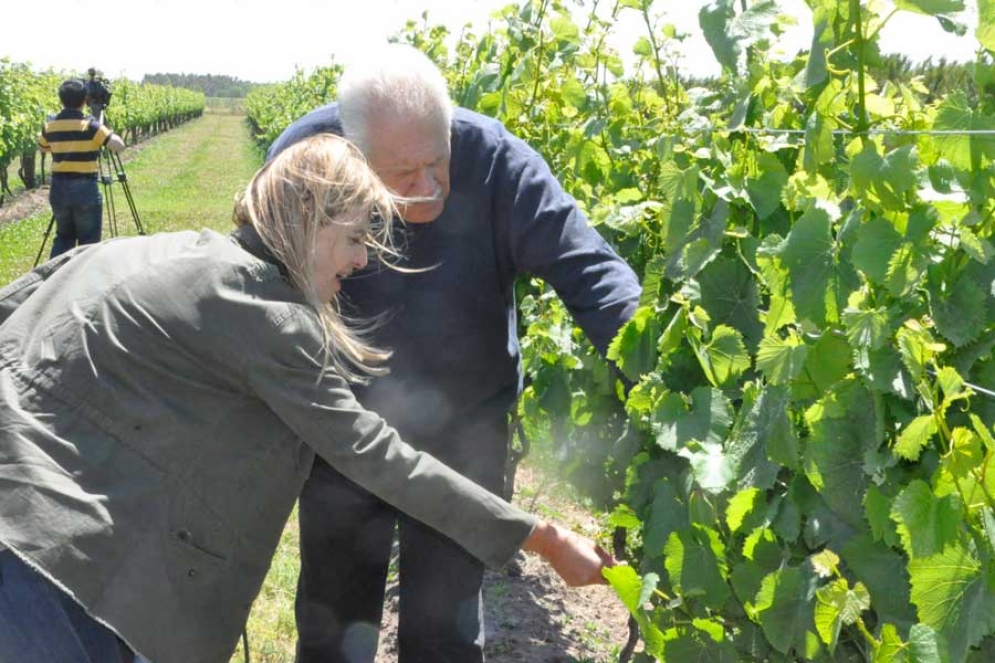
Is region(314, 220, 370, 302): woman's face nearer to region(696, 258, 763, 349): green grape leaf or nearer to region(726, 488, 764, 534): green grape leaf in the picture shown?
region(696, 258, 763, 349): green grape leaf

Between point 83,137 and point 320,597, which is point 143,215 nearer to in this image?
point 83,137

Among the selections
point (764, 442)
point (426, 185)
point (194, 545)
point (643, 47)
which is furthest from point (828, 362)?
point (643, 47)

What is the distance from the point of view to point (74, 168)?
32.5ft

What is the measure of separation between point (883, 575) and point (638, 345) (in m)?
Answer: 0.74

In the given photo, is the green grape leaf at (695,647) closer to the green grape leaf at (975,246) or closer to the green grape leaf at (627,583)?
the green grape leaf at (627,583)

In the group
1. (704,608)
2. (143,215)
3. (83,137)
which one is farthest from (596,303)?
(143,215)

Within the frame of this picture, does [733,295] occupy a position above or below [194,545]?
above

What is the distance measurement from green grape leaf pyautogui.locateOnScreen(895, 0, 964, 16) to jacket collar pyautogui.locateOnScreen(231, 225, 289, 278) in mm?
1052

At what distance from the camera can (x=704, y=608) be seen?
206 cm

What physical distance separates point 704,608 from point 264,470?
2.61 feet

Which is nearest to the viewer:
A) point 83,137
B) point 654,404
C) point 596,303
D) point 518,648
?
point 654,404

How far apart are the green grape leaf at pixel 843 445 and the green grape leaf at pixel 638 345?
574mm

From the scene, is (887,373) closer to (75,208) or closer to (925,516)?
(925,516)

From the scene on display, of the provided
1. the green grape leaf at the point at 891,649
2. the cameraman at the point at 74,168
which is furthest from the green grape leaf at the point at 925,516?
the cameraman at the point at 74,168
